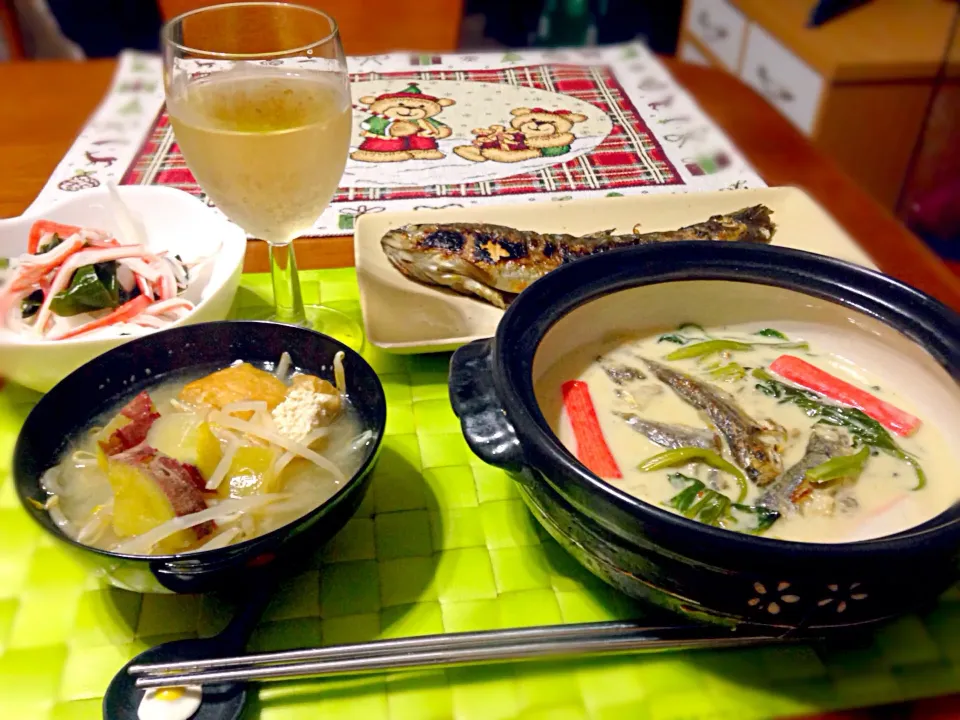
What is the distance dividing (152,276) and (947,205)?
116 inches

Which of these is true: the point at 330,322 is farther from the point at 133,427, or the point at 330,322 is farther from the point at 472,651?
the point at 472,651

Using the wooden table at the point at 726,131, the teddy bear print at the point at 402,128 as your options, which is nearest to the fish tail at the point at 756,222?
the wooden table at the point at 726,131

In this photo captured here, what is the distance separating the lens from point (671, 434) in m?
0.80

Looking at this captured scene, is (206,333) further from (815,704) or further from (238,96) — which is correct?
(815,704)

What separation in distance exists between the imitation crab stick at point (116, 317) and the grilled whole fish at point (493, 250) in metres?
0.37

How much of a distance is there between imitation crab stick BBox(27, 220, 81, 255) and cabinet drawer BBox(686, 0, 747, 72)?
3126 millimetres

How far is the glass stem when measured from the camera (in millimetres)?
1052

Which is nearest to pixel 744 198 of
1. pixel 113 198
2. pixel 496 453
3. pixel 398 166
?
pixel 398 166

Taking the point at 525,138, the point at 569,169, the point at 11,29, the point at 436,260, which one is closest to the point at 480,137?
the point at 525,138

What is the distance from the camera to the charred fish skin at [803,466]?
0.73 meters

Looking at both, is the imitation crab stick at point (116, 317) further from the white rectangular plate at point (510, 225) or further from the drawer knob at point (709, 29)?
the drawer knob at point (709, 29)

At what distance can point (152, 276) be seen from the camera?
103cm

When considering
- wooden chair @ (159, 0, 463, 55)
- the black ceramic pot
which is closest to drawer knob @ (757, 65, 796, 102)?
wooden chair @ (159, 0, 463, 55)

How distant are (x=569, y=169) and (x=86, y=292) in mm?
963
